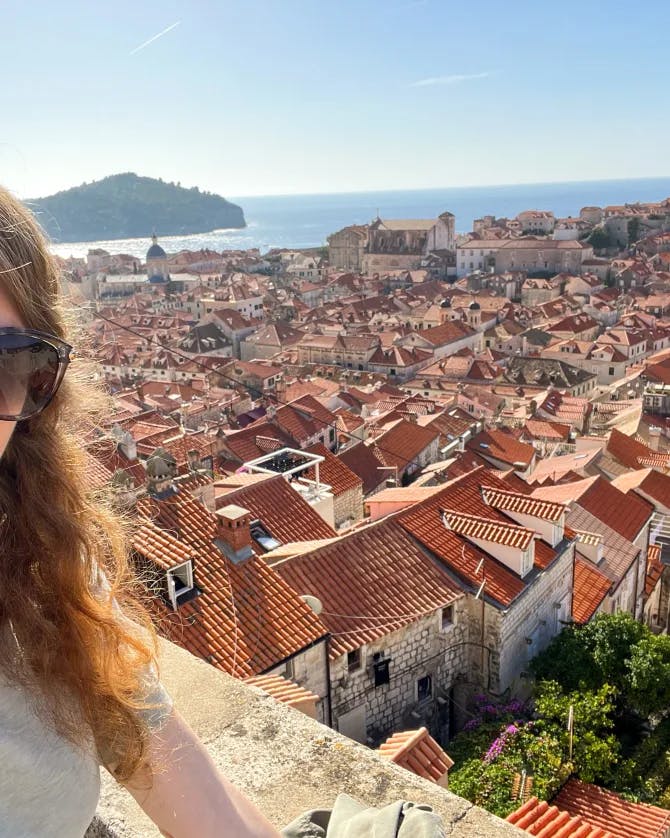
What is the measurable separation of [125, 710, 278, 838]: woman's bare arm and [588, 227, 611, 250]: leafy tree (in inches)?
3847

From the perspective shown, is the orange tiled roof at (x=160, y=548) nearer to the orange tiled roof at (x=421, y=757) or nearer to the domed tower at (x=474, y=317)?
the orange tiled roof at (x=421, y=757)

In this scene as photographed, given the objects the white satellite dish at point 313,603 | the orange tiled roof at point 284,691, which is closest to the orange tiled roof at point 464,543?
the white satellite dish at point 313,603

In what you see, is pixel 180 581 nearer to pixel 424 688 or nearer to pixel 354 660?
pixel 354 660

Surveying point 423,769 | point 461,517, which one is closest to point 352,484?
point 461,517

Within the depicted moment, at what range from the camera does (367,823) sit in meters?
1.76

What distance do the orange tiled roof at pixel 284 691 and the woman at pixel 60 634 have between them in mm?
4876

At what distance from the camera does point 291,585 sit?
9734 mm

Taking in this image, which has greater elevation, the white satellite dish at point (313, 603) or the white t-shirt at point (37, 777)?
the white t-shirt at point (37, 777)

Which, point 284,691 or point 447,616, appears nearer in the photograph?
point 284,691

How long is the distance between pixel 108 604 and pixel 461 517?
1048cm

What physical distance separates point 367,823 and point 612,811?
290 inches

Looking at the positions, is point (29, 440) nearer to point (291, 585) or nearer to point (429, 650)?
point (291, 585)

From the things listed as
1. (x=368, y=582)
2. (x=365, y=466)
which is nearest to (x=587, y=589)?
(x=368, y=582)

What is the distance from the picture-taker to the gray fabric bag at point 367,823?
1.68 metres
